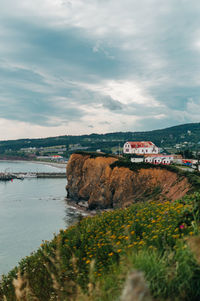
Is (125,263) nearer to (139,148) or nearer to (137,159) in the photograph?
(137,159)

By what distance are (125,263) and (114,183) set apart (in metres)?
57.9

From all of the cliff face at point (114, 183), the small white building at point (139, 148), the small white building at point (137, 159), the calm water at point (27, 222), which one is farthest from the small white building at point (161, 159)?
the calm water at point (27, 222)

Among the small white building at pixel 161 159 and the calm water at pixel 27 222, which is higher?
the small white building at pixel 161 159

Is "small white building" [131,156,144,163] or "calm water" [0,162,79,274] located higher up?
"small white building" [131,156,144,163]

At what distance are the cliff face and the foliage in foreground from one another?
31.6 meters

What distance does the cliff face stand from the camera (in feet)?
164

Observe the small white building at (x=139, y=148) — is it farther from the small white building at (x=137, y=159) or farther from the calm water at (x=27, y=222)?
the calm water at (x=27, y=222)

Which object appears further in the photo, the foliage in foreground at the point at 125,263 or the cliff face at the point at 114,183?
the cliff face at the point at 114,183

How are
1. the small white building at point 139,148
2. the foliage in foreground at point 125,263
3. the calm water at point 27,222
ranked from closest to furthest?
1. the foliage in foreground at point 125,263
2. the calm water at point 27,222
3. the small white building at point 139,148

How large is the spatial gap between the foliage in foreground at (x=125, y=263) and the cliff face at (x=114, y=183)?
3165cm

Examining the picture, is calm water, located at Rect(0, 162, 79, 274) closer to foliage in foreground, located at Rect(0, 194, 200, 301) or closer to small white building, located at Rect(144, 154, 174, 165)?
foliage in foreground, located at Rect(0, 194, 200, 301)

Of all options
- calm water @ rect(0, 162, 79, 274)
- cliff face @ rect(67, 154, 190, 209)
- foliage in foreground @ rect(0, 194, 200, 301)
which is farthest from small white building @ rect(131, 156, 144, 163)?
foliage in foreground @ rect(0, 194, 200, 301)

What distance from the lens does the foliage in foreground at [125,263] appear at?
4.51m

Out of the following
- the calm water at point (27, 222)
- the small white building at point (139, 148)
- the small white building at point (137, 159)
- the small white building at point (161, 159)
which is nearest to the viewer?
the calm water at point (27, 222)
